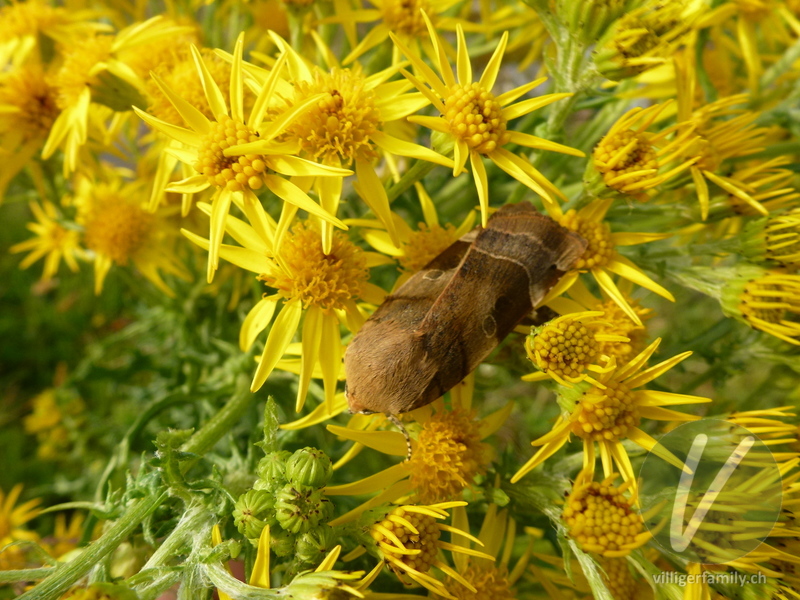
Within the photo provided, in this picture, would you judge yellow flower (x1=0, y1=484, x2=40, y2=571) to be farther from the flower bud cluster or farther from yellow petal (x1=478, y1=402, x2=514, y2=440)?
yellow petal (x1=478, y1=402, x2=514, y2=440)

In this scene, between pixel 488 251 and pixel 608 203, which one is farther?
pixel 608 203

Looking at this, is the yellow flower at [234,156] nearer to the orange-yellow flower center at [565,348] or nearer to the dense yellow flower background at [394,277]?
the dense yellow flower background at [394,277]

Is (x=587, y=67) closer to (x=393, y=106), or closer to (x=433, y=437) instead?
(x=393, y=106)

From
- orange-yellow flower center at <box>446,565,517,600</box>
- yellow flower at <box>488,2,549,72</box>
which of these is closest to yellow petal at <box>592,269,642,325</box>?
orange-yellow flower center at <box>446,565,517,600</box>

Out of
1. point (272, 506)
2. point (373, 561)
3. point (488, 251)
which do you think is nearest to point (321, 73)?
point (488, 251)

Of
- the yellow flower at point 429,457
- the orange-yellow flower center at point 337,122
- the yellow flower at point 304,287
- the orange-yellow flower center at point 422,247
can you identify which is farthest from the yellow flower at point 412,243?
the yellow flower at point 429,457

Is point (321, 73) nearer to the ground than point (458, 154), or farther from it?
farther from it

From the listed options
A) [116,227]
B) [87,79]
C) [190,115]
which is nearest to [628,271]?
[190,115]
